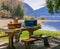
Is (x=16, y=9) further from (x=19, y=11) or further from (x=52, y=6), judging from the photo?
(x=52, y=6)

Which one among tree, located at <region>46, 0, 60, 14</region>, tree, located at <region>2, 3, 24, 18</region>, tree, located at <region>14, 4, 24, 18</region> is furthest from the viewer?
tree, located at <region>14, 4, 24, 18</region>

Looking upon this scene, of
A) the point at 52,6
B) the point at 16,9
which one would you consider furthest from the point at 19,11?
the point at 52,6

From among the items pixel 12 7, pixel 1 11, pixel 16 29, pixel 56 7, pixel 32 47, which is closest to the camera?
pixel 16 29

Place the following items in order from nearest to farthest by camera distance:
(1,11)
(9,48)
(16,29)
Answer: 1. (16,29)
2. (9,48)
3. (1,11)

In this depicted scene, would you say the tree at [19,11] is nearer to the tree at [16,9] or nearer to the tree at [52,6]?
the tree at [16,9]

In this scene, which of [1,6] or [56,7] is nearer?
[56,7]

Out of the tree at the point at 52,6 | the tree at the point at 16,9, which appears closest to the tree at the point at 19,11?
the tree at the point at 16,9

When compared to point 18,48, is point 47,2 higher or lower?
higher

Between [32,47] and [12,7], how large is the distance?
73.9 feet

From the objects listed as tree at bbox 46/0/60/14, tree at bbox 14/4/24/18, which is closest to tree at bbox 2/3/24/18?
tree at bbox 14/4/24/18

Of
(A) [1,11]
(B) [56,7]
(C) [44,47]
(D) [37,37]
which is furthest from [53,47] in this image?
(A) [1,11]

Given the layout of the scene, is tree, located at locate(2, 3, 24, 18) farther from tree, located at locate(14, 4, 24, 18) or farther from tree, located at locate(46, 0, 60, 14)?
tree, located at locate(46, 0, 60, 14)

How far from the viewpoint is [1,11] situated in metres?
25.2

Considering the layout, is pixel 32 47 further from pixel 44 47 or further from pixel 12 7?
pixel 12 7
